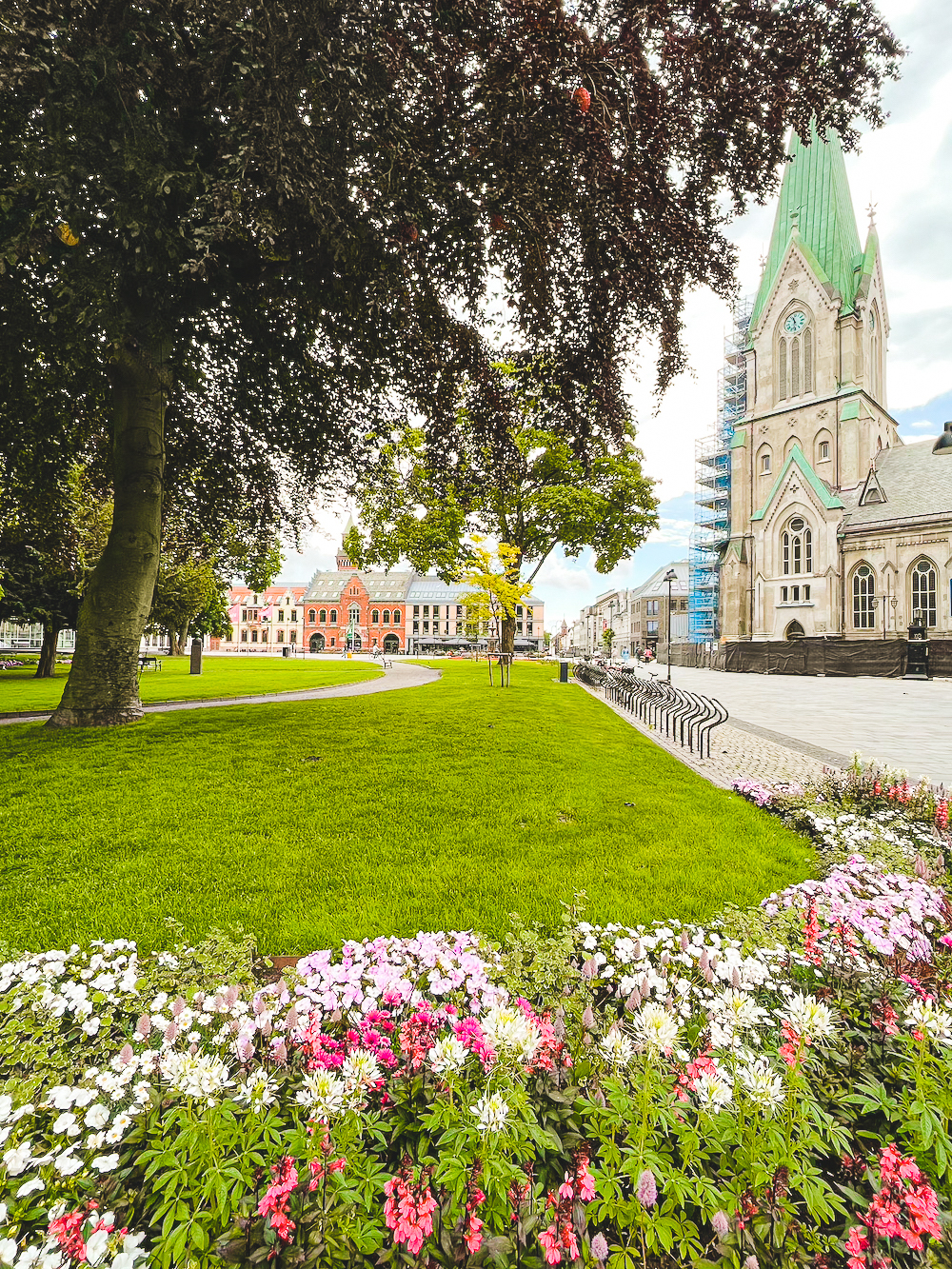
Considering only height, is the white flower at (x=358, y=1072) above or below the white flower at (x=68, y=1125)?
above

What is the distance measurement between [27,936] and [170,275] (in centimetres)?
636

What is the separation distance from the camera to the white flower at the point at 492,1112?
1.59m

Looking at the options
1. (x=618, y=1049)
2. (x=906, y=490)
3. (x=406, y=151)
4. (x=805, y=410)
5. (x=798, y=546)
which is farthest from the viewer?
(x=805, y=410)

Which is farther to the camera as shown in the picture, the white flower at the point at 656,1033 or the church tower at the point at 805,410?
the church tower at the point at 805,410

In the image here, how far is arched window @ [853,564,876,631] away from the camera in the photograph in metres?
40.4

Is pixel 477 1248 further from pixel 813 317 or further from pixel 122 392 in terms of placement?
pixel 813 317

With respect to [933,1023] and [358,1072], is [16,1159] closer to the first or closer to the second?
[358,1072]

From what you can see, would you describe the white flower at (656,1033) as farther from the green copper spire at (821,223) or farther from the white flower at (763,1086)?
the green copper spire at (821,223)

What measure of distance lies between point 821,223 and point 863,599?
35.0 m

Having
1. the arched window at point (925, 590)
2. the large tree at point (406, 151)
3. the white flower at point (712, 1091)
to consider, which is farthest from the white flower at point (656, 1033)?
the arched window at point (925, 590)

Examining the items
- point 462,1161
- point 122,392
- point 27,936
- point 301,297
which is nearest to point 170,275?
point 301,297

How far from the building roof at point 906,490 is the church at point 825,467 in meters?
0.12

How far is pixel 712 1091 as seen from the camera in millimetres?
1688

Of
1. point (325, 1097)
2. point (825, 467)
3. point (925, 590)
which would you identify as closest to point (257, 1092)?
point (325, 1097)
